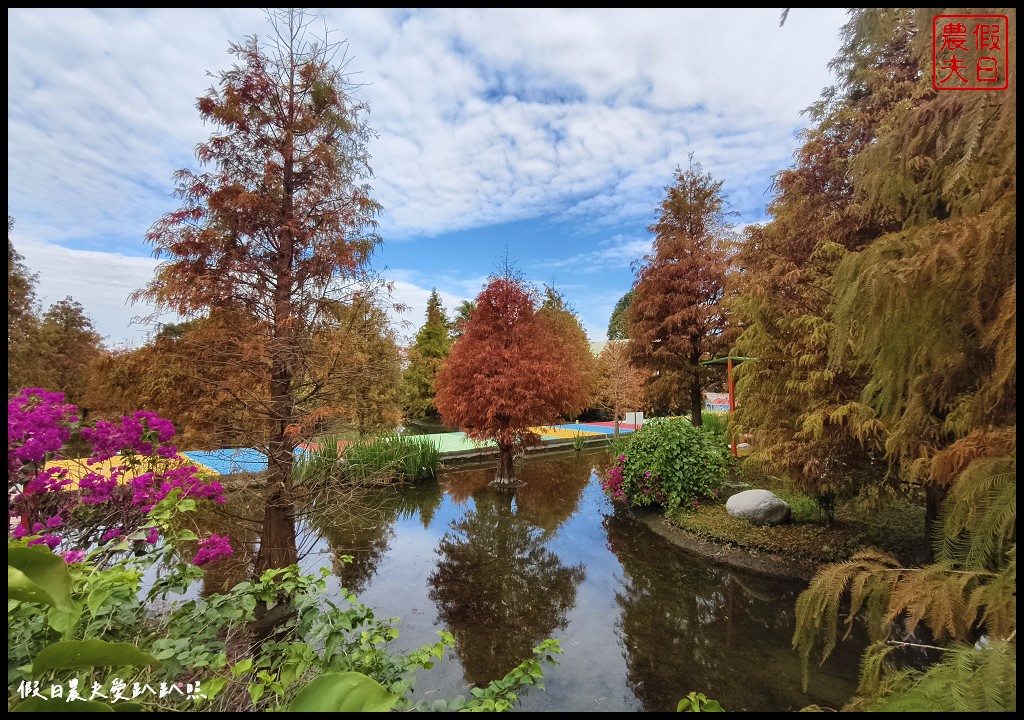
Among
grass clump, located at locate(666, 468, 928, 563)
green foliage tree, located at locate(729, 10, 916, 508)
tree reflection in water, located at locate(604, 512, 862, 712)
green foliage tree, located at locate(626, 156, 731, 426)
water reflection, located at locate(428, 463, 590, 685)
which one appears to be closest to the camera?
tree reflection in water, located at locate(604, 512, 862, 712)

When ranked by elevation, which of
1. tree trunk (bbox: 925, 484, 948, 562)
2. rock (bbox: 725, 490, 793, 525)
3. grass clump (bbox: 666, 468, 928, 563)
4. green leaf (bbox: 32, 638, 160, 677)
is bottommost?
grass clump (bbox: 666, 468, 928, 563)

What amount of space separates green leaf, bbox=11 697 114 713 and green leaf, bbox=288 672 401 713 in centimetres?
29

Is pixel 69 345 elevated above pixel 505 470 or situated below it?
above

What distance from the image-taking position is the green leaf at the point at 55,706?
0.67 metres

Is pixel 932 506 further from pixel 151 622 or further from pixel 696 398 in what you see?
pixel 151 622

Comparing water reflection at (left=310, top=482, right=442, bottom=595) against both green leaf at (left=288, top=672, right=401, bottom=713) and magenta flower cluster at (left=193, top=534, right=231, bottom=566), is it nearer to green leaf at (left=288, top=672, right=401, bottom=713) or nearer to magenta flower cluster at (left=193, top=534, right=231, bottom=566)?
magenta flower cluster at (left=193, top=534, right=231, bottom=566)

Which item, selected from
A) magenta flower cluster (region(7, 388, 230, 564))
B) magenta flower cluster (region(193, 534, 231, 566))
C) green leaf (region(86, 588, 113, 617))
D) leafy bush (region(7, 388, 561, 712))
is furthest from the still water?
green leaf (region(86, 588, 113, 617))

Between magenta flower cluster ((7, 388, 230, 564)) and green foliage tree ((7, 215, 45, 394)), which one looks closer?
magenta flower cluster ((7, 388, 230, 564))

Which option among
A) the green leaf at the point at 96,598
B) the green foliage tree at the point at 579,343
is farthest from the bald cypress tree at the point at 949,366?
the green foliage tree at the point at 579,343

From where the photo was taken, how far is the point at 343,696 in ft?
2.77

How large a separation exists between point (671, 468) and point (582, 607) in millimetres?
3536

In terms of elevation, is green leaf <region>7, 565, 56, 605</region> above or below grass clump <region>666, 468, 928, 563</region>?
above

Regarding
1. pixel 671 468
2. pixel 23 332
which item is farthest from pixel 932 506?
pixel 23 332

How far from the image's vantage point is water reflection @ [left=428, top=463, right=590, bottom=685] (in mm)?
3594
